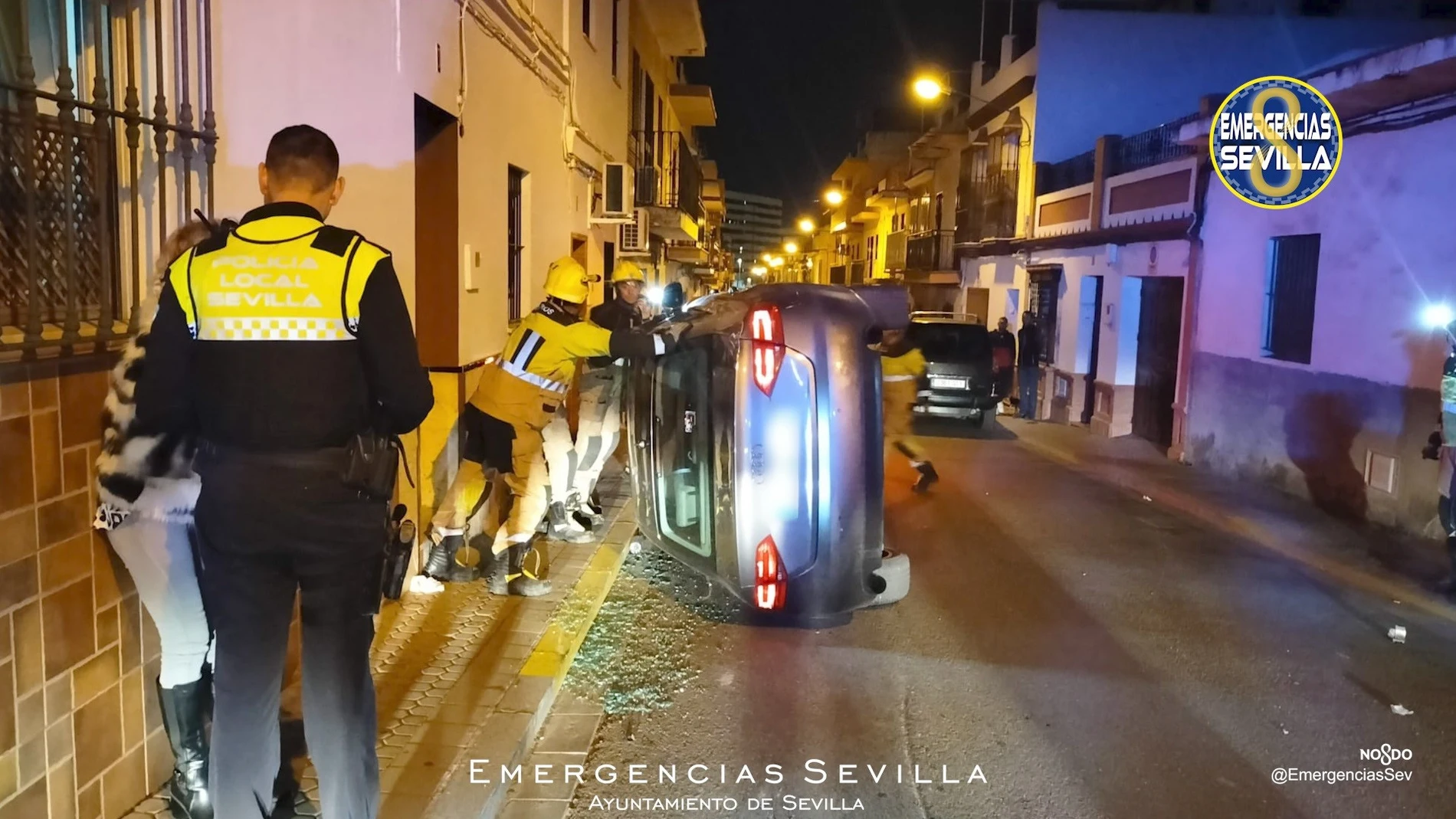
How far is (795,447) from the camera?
5.18m

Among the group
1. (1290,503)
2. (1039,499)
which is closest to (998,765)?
(1039,499)

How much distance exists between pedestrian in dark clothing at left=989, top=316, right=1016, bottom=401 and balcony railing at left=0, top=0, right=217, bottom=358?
1336 centimetres

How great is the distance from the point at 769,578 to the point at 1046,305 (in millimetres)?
16396

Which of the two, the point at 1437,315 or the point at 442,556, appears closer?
the point at 442,556

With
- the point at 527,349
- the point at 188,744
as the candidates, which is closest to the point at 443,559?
the point at 527,349

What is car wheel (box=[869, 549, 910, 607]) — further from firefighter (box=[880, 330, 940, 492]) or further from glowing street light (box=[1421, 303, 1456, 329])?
glowing street light (box=[1421, 303, 1456, 329])

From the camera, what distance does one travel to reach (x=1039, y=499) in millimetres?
10531

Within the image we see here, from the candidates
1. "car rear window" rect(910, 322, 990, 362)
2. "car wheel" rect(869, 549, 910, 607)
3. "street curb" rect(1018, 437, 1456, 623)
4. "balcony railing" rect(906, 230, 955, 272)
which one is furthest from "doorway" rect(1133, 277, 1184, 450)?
"balcony railing" rect(906, 230, 955, 272)

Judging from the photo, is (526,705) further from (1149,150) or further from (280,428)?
(1149,150)

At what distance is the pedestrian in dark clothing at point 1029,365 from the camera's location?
18.7 metres

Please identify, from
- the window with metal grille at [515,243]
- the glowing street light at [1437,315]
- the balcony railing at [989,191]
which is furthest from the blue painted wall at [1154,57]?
the window with metal grille at [515,243]

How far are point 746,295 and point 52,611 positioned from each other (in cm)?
341

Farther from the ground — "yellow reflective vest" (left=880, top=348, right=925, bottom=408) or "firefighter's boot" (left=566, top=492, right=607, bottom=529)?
"yellow reflective vest" (left=880, top=348, right=925, bottom=408)

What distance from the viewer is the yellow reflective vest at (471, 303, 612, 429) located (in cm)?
600
